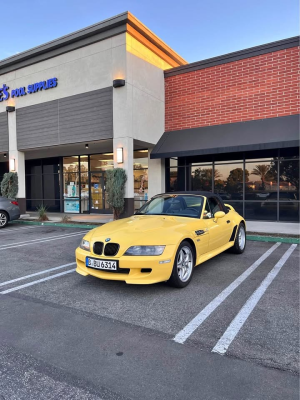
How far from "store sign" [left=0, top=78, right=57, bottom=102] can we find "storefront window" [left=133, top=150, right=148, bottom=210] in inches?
204

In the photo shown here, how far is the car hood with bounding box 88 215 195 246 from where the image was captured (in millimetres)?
4359

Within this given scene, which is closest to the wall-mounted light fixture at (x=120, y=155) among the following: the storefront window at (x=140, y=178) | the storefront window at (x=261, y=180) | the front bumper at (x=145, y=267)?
the storefront window at (x=140, y=178)

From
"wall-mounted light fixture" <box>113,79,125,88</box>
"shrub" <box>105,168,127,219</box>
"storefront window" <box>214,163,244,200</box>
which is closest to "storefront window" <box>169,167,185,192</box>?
"storefront window" <box>214,163,244,200</box>

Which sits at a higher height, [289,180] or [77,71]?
[77,71]

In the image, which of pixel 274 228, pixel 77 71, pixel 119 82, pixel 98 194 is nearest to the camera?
pixel 274 228

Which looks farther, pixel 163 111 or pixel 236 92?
pixel 163 111

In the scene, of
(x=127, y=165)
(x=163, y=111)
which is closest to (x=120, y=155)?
(x=127, y=165)

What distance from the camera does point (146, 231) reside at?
4613 millimetres

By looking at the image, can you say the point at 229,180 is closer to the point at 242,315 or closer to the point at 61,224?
the point at 61,224

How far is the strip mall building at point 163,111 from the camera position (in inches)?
465

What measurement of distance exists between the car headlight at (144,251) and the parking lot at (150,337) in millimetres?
625

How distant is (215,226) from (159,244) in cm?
177

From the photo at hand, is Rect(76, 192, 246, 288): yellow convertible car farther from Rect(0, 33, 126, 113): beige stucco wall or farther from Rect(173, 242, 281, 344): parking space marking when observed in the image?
Rect(0, 33, 126, 113): beige stucco wall

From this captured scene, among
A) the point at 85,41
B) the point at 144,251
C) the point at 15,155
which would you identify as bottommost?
the point at 144,251
